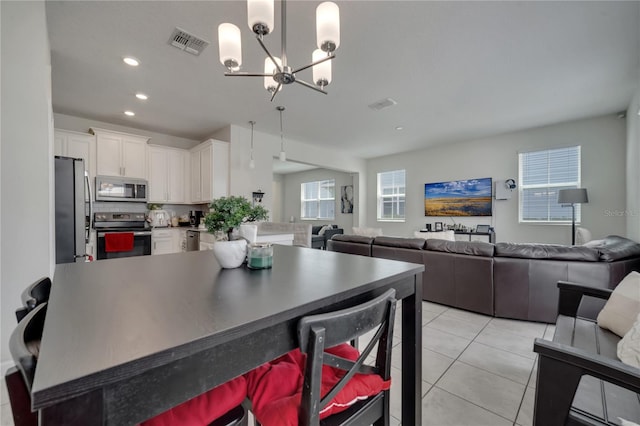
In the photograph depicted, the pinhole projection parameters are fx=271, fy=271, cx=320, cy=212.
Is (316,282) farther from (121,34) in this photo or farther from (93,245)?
(93,245)

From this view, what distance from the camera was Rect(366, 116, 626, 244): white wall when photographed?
14.4ft

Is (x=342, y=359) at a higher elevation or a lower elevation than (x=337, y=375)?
higher

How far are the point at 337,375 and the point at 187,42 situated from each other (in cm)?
301

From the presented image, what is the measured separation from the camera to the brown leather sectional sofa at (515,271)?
2.51 m

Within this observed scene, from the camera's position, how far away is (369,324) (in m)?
Result: 0.81

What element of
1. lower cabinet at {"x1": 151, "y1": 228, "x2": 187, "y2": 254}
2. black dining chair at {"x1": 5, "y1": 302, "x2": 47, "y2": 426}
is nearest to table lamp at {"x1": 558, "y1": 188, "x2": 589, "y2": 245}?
black dining chair at {"x1": 5, "y1": 302, "x2": 47, "y2": 426}

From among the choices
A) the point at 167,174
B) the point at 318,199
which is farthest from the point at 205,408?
the point at 318,199

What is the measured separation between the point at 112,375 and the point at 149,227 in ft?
16.1

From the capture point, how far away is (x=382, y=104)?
4027mm

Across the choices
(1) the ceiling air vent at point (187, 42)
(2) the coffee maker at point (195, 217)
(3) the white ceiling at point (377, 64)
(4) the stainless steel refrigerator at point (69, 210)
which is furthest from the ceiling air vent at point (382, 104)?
(2) the coffee maker at point (195, 217)

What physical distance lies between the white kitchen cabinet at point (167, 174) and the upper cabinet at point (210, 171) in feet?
0.92

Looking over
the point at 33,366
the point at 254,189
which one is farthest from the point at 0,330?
the point at 254,189

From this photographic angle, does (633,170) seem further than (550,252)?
Yes

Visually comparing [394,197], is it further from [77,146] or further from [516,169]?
[77,146]
